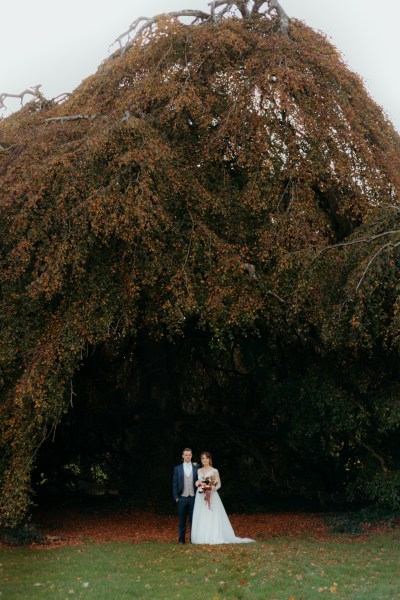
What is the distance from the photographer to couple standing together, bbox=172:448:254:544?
520 inches

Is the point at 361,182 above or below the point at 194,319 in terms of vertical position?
above

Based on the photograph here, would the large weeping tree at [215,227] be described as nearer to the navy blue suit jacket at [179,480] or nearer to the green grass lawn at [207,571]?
the green grass lawn at [207,571]

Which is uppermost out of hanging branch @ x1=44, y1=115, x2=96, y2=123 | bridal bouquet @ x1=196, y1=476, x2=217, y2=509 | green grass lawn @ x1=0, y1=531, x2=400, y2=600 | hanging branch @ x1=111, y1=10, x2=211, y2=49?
hanging branch @ x1=111, y1=10, x2=211, y2=49

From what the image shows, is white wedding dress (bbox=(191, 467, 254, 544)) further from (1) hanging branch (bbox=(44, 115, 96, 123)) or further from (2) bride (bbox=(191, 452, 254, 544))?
(1) hanging branch (bbox=(44, 115, 96, 123))

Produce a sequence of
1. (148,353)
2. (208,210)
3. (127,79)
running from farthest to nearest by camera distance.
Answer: (148,353), (127,79), (208,210)

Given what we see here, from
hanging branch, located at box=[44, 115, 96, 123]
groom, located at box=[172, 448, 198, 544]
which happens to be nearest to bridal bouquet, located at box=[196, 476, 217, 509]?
groom, located at box=[172, 448, 198, 544]

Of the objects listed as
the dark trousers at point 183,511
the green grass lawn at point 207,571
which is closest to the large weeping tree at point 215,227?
the green grass lawn at point 207,571

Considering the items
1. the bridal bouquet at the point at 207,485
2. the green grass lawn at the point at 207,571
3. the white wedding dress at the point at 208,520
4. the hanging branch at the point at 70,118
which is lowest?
the green grass lawn at the point at 207,571

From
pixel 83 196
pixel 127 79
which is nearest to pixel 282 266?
pixel 83 196

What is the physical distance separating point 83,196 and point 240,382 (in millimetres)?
7783

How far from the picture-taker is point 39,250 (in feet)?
46.8

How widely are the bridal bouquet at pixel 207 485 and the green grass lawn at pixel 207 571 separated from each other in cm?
85

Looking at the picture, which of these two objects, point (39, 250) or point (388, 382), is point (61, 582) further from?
point (388, 382)

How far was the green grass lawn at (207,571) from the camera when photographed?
31.5ft
